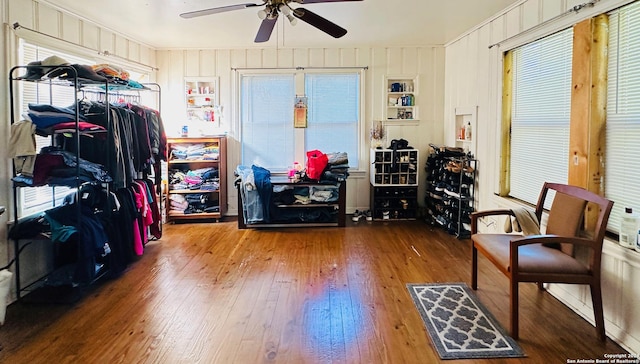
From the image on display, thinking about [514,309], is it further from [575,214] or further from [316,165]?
[316,165]

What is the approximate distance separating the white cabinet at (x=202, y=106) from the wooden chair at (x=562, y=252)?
14.8ft

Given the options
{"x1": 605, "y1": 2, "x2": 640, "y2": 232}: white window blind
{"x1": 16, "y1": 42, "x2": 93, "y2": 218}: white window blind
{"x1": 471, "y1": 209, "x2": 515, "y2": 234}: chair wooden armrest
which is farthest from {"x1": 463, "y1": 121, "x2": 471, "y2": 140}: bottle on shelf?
{"x1": 16, "y1": 42, "x2": 93, "y2": 218}: white window blind

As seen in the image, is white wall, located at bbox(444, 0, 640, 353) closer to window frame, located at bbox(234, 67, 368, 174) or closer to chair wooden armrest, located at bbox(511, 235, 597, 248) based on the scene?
chair wooden armrest, located at bbox(511, 235, 597, 248)

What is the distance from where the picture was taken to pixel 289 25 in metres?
4.89

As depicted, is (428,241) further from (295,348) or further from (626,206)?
(295,348)

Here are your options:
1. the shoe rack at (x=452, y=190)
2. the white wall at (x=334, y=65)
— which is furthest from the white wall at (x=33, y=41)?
the shoe rack at (x=452, y=190)

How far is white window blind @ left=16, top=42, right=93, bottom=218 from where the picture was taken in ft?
11.6

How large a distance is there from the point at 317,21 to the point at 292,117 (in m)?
3.13

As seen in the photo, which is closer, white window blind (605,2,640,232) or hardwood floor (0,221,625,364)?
hardwood floor (0,221,625,364)

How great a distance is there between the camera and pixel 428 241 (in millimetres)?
4914

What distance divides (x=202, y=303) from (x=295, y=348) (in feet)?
3.39

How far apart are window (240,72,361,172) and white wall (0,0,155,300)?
2.25m

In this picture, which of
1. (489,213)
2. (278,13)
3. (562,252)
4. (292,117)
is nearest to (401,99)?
(292,117)

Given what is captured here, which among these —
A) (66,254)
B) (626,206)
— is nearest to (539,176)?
(626,206)
